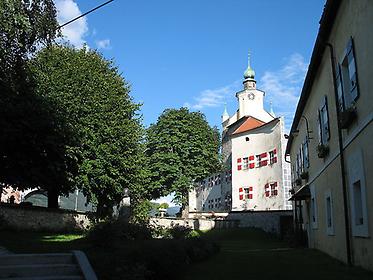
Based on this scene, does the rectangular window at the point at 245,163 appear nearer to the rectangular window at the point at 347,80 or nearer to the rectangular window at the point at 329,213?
the rectangular window at the point at 329,213

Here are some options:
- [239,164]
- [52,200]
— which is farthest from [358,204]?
[239,164]

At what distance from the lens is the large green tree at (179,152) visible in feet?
147

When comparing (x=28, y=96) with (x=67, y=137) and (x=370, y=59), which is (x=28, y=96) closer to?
(x=67, y=137)

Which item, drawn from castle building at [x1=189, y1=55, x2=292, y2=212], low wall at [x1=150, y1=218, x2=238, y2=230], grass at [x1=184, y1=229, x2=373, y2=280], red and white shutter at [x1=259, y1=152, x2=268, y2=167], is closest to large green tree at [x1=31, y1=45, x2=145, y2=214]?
low wall at [x1=150, y1=218, x2=238, y2=230]

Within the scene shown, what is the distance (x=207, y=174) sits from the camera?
46938 mm

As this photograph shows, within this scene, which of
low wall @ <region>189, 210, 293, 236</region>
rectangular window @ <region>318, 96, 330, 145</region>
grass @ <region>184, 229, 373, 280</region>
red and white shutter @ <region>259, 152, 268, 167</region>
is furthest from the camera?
red and white shutter @ <region>259, 152, 268, 167</region>

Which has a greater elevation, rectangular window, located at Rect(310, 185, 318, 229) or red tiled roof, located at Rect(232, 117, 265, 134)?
red tiled roof, located at Rect(232, 117, 265, 134)

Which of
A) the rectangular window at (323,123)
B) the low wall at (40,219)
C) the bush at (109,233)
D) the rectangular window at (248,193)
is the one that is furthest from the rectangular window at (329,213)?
the rectangular window at (248,193)

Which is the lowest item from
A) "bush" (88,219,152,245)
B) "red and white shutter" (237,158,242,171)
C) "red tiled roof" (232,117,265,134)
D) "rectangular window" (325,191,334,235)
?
"bush" (88,219,152,245)

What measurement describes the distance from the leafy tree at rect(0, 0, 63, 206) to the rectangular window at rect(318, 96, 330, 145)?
341 inches

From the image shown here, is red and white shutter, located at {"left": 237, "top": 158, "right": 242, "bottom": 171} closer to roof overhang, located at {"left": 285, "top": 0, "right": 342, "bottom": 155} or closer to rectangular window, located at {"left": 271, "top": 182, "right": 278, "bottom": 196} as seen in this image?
rectangular window, located at {"left": 271, "top": 182, "right": 278, "bottom": 196}

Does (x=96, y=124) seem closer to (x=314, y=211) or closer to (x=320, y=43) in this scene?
(x=314, y=211)

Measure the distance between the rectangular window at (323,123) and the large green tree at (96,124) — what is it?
14404 mm

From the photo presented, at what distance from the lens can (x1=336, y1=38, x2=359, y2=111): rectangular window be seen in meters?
10.2
